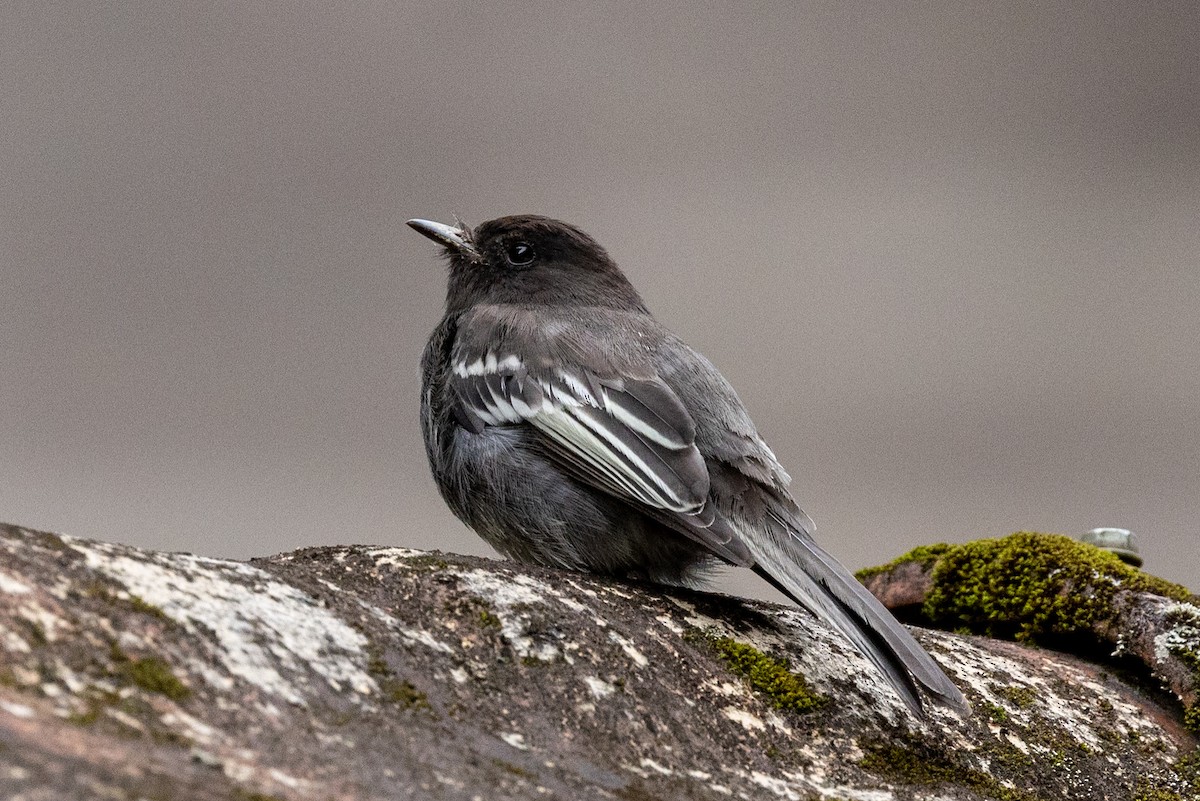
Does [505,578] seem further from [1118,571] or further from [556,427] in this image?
[1118,571]

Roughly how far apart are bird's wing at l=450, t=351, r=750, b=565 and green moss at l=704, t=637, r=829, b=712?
478 millimetres

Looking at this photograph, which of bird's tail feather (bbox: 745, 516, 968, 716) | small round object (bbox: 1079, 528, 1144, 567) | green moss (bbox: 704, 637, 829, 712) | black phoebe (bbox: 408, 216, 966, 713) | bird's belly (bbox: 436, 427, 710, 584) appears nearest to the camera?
green moss (bbox: 704, 637, 829, 712)

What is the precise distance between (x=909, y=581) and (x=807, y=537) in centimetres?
126

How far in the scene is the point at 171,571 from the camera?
2.08m

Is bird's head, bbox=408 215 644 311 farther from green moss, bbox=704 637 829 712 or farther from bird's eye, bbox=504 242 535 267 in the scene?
green moss, bbox=704 637 829 712

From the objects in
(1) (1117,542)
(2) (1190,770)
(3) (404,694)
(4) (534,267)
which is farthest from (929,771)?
(1) (1117,542)

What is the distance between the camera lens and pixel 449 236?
4.93 metres

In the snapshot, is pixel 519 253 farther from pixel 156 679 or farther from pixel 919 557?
pixel 156 679

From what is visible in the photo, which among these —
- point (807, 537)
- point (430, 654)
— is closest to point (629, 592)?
point (807, 537)

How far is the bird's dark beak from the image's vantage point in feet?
16.0

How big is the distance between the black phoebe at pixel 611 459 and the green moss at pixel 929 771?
328mm

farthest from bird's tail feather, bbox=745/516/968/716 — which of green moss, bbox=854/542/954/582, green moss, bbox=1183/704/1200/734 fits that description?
green moss, bbox=854/542/954/582

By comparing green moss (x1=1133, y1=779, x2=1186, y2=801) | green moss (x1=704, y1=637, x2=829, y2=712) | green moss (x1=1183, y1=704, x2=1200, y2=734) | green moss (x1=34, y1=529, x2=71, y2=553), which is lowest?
green moss (x1=34, y1=529, x2=71, y2=553)

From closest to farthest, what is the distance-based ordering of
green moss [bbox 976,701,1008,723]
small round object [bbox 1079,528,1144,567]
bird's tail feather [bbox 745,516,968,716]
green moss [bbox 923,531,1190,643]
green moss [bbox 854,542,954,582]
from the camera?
1. bird's tail feather [bbox 745,516,968,716]
2. green moss [bbox 976,701,1008,723]
3. green moss [bbox 923,531,1190,643]
4. green moss [bbox 854,542,954,582]
5. small round object [bbox 1079,528,1144,567]
